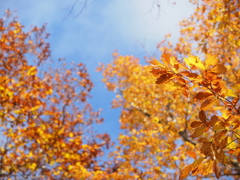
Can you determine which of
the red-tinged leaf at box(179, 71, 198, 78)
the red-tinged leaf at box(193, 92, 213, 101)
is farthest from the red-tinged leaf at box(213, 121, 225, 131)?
the red-tinged leaf at box(179, 71, 198, 78)

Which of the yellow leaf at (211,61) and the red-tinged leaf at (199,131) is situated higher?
the yellow leaf at (211,61)

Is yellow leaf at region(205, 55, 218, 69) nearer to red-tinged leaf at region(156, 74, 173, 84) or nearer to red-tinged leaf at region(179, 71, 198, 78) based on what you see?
red-tinged leaf at region(179, 71, 198, 78)

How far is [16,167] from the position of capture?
23.9 ft

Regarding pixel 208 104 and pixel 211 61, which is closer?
pixel 211 61

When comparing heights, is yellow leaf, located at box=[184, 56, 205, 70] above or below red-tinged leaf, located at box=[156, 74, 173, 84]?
below

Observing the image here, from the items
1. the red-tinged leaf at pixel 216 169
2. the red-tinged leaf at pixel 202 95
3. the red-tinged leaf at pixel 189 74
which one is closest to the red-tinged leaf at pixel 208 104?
the red-tinged leaf at pixel 202 95

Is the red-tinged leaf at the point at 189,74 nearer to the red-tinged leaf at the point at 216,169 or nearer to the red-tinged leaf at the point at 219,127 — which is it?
the red-tinged leaf at the point at 219,127

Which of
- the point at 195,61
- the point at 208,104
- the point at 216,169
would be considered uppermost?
the point at 195,61

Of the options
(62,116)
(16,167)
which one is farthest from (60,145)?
(62,116)

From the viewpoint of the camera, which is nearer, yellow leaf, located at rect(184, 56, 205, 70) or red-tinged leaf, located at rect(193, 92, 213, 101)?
yellow leaf, located at rect(184, 56, 205, 70)

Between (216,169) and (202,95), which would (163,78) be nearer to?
(202,95)

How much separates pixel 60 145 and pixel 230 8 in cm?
774

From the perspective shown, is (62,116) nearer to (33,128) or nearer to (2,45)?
(33,128)

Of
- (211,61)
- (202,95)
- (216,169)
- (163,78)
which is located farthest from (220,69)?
(216,169)
